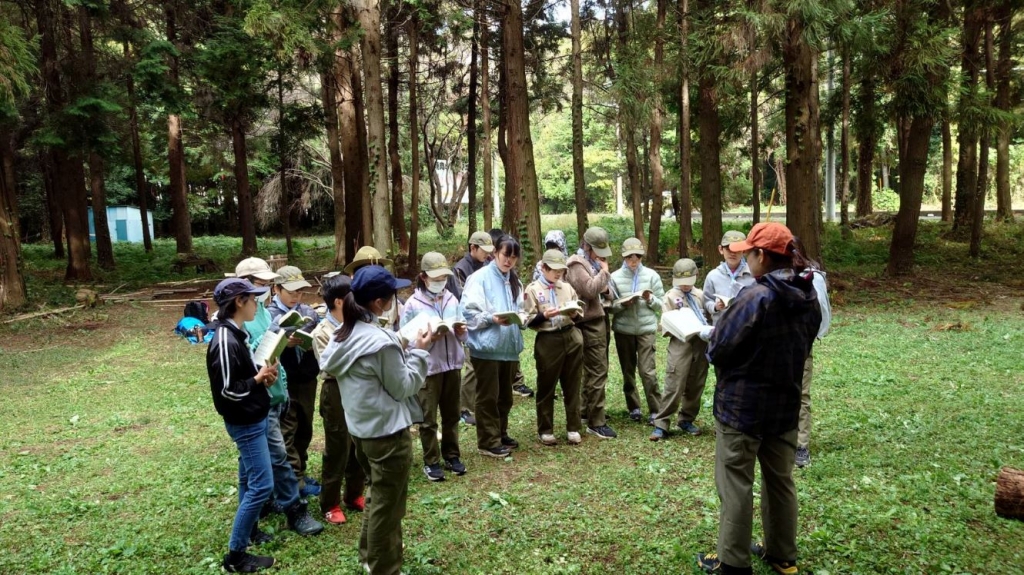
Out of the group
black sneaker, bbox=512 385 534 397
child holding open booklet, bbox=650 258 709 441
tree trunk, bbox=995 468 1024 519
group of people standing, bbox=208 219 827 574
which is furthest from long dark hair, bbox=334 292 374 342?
black sneaker, bbox=512 385 534 397

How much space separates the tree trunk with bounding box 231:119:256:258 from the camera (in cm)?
2367

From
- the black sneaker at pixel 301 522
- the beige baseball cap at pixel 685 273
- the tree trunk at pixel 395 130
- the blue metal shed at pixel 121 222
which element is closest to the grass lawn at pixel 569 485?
the black sneaker at pixel 301 522

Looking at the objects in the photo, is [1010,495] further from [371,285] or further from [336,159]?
[336,159]

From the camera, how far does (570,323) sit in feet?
22.4

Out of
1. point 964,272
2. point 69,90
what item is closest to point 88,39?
point 69,90

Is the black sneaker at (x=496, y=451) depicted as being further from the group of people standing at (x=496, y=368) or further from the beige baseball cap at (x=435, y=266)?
the beige baseball cap at (x=435, y=266)

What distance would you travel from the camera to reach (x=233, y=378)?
4344 millimetres

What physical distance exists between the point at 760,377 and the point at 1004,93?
2469 centimetres

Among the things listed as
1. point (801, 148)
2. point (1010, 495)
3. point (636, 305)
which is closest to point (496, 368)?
point (636, 305)

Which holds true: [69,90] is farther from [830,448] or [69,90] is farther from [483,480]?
[830,448]

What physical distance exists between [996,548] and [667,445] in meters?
2.90

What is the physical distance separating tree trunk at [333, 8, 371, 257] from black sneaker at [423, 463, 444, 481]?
11838 mm

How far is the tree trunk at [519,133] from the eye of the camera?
14406 millimetres

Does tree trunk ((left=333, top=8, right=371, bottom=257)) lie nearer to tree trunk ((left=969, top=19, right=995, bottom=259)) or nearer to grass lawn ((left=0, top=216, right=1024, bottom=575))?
grass lawn ((left=0, top=216, right=1024, bottom=575))
